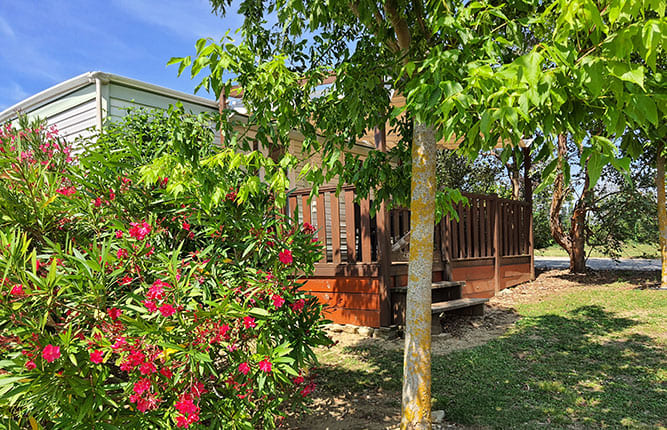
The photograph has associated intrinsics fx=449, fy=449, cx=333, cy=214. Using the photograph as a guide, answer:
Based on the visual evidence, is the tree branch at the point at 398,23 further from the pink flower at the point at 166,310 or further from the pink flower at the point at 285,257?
the pink flower at the point at 166,310

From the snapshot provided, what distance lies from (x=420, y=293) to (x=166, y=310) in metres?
1.57

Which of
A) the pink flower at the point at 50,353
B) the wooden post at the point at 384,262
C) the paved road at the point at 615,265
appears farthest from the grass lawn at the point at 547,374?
the paved road at the point at 615,265

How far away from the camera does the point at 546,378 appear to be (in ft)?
14.1

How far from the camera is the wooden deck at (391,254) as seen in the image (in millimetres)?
5945

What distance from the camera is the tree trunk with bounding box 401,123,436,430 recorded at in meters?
2.88

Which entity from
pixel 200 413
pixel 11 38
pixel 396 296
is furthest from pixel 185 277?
pixel 11 38

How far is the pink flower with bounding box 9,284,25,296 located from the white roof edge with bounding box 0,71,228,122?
5.16 m

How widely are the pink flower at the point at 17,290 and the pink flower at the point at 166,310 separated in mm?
587

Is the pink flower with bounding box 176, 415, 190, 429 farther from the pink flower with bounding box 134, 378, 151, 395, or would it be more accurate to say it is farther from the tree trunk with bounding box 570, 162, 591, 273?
the tree trunk with bounding box 570, 162, 591, 273

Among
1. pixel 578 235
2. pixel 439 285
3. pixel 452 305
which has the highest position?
pixel 578 235

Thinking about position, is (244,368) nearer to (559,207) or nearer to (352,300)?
(352,300)

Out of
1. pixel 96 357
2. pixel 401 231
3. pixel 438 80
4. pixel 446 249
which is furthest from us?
pixel 401 231

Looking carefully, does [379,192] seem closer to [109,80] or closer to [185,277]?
[185,277]

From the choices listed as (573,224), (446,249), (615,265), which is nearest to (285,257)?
(446,249)
